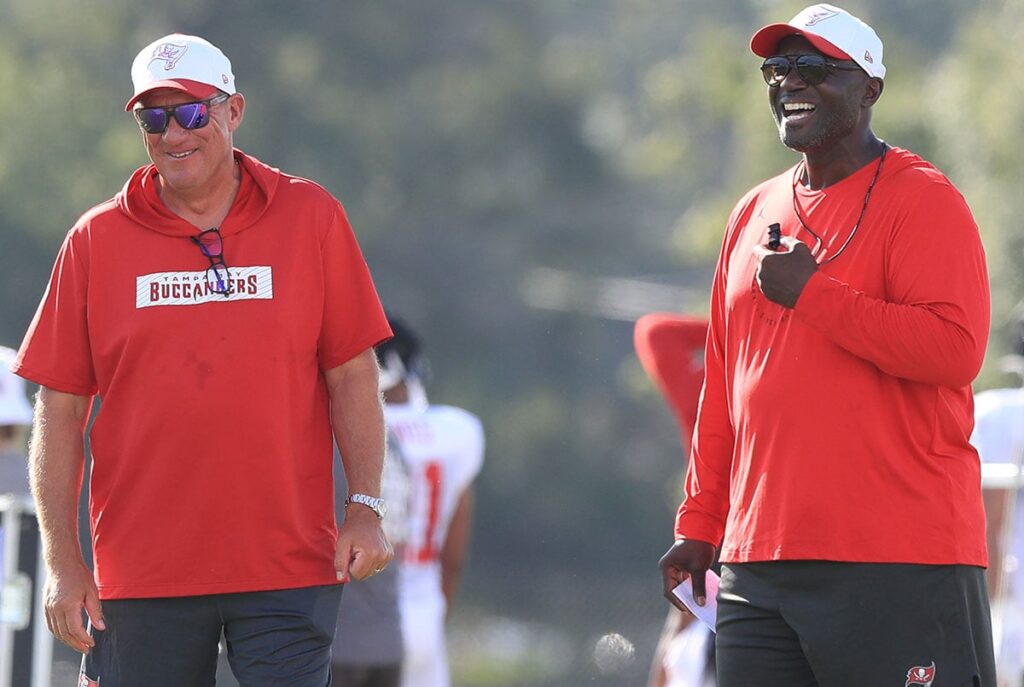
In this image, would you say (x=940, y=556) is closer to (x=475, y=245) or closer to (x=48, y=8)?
(x=475, y=245)

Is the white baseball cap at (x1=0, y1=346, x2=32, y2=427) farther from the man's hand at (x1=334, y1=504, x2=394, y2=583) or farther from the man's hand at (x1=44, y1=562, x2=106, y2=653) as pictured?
the man's hand at (x1=334, y1=504, x2=394, y2=583)

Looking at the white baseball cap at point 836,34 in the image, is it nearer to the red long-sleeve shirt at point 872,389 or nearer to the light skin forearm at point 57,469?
the red long-sleeve shirt at point 872,389

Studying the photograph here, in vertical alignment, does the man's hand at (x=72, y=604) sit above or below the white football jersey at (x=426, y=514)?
below

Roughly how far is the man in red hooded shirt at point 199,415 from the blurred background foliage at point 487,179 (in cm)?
1498

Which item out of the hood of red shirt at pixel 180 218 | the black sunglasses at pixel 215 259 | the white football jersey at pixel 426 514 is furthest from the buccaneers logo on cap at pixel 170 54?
the white football jersey at pixel 426 514

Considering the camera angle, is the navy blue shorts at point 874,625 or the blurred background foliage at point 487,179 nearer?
the navy blue shorts at point 874,625

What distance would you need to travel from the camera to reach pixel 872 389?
3814 mm

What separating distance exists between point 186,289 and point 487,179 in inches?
898

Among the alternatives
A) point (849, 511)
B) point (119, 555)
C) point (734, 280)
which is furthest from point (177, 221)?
point (849, 511)

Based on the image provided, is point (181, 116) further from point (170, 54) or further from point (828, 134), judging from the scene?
point (828, 134)

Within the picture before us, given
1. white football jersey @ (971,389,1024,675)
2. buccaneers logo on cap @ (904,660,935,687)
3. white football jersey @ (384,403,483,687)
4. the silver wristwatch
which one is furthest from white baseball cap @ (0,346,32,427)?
buccaneers logo on cap @ (904,660,935,687)

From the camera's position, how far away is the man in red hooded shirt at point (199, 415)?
4051 mm

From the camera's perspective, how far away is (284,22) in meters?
26.6

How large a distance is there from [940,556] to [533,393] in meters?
20.4
